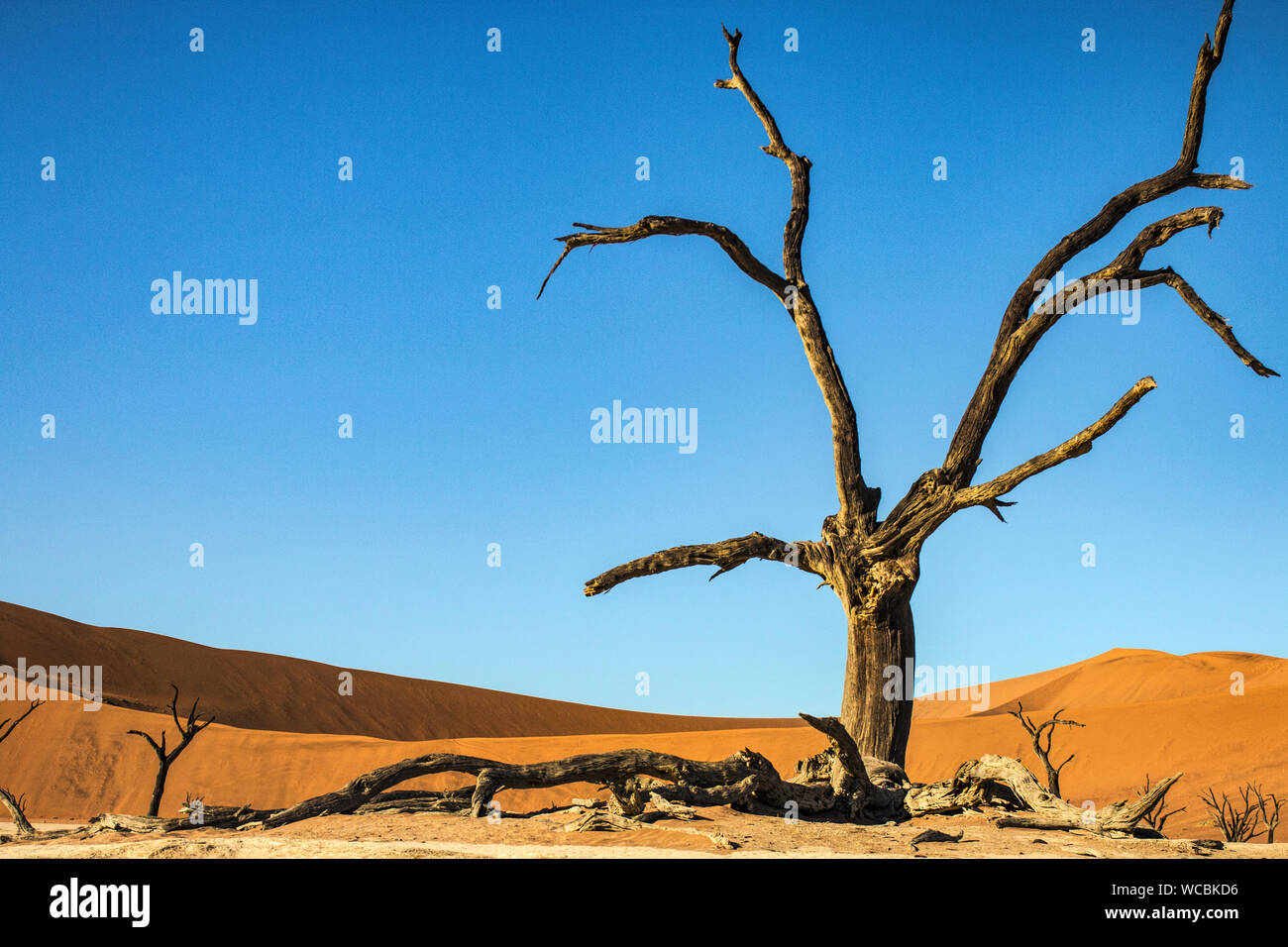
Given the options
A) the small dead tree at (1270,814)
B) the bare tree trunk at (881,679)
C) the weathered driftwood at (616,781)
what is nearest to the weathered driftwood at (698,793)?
the weathered driftwood at (616,781)

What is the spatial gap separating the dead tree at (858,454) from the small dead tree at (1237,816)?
17.0ft

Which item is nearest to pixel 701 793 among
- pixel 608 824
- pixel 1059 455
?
pixel 608 824

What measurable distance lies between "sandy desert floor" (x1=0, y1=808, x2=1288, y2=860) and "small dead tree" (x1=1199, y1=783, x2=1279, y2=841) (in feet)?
20.6

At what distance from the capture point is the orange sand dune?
126 feet

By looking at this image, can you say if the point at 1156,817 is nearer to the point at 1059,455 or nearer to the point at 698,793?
the point at 1059,455

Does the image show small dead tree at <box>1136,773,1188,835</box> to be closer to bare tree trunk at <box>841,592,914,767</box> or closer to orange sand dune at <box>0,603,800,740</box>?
bare tree trunk at <box>841,592,914,767</box>

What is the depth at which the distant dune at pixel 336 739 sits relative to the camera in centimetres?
2517

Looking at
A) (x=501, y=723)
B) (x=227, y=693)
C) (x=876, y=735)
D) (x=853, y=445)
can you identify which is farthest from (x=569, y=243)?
(x=501, y=723)

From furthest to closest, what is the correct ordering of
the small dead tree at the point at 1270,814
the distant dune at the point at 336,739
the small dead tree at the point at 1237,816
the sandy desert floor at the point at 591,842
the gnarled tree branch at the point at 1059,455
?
the distant dune at the point at 336,739 → the small dead tree at the point at 1237,816 → the small dead tree at the point at 1270,814 → the gnarled tree branch at the point at 1059,455 → the sandy desert floor at the point at 591,842

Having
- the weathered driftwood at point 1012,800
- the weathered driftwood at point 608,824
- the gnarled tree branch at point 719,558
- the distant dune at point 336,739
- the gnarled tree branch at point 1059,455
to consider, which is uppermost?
the gnarled tree branch at point 1059,455

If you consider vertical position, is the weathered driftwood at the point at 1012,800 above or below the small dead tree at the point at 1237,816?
above

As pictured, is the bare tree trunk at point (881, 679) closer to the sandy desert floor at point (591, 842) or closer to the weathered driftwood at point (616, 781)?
the weathered driftwood at point (616, 781)
